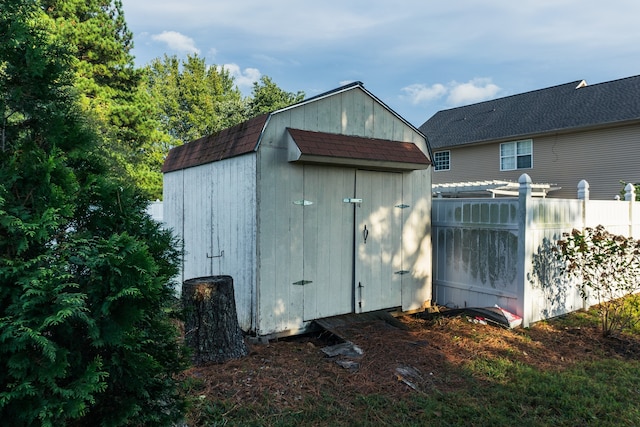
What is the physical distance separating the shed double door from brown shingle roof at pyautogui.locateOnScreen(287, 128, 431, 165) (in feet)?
1.20

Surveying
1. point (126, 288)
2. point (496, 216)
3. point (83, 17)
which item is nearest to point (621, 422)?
point (496, 216)

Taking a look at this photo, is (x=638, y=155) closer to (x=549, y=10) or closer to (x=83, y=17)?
(x=549, y=10)

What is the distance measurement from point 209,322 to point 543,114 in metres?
15.2

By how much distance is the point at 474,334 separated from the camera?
5.19 meters

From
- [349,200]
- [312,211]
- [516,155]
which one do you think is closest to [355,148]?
[349,200]

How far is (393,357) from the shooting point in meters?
4.32

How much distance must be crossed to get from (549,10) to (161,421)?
355 inches

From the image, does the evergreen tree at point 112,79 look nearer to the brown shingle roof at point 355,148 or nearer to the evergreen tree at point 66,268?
the brown shingle roof at point 355,148

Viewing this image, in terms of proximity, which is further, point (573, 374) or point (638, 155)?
point (638, 155)

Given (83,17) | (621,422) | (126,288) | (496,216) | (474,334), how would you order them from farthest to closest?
(83,17) → (496,216) → (474,334) → (621,422) → (126,288)

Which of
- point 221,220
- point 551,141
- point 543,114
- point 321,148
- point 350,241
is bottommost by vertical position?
point 350,241

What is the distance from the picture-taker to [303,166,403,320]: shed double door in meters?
5.18

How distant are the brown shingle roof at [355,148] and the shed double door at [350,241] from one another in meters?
0.36

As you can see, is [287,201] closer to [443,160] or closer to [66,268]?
[66,268]
